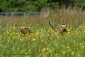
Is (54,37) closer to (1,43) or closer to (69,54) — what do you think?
(1,43)

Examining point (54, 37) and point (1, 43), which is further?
point (54, 37)

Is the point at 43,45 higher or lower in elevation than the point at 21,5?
higher

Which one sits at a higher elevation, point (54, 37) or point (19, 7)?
point (54, 37)

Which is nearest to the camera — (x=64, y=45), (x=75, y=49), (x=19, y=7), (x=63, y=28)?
(x=75, y=49)

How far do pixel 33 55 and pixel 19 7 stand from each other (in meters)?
20.5

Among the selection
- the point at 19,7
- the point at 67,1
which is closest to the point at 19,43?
the point at 19,7

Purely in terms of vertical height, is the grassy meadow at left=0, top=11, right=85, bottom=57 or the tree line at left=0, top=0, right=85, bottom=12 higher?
the grassy meadow at left=0, top=11, right=85, bottom=57

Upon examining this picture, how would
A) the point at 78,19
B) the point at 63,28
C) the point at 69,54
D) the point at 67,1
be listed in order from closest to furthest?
1. the point at 69,54
2. the point at 63,28
3. the point at 78,19
4. the point at 67,1

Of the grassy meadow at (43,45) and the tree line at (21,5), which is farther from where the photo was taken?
the tree line at (21,5)

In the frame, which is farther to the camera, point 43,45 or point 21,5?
point 21,5

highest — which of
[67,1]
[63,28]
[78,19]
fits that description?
[63,28]

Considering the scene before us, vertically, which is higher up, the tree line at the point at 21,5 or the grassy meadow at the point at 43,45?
the grassy meadow at the point at 43,45

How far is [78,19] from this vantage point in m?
11.0

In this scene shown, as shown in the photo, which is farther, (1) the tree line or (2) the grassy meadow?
(1) the tree line
